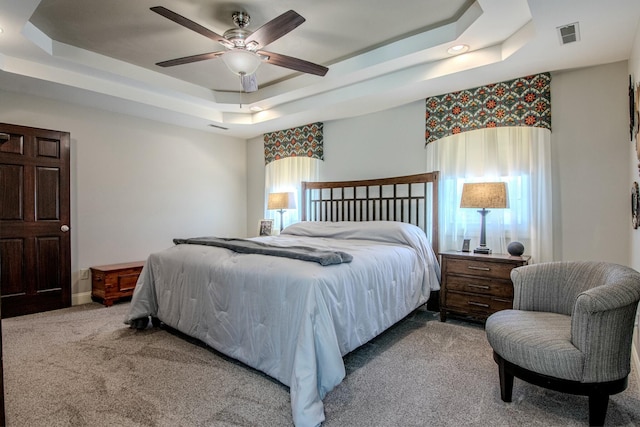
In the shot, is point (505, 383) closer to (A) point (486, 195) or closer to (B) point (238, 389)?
(B) point (238, 389)

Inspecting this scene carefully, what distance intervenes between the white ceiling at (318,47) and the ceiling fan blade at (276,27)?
13.9 inches

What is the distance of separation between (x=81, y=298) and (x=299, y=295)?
349 centimetres

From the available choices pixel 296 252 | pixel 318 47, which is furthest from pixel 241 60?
pixel 296 252

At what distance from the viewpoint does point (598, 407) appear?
5.51ft

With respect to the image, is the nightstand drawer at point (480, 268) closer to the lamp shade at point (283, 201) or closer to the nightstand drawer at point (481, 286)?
the nightstand drawer at point (481, 286)

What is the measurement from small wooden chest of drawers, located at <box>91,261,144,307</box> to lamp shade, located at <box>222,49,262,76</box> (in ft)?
9.16

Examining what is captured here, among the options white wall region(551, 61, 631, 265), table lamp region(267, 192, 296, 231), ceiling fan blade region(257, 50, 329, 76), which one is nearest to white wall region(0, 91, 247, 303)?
table lamp region(267, 192, 296, 231)

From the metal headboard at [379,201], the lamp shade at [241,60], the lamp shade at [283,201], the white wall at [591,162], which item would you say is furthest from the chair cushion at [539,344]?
the lamp shade at [283,201]

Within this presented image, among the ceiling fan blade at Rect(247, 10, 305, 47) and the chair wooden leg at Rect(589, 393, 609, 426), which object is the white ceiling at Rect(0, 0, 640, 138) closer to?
the ceiling fan blade at Rect(247, 10, 305, 47)

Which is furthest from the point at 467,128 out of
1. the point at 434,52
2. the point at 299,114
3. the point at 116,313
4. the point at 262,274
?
the point at 116,313

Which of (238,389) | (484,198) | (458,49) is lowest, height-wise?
(238,389)

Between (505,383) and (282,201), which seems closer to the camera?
(505,383)

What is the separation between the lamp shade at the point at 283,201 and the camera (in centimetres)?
490

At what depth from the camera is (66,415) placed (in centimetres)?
184
